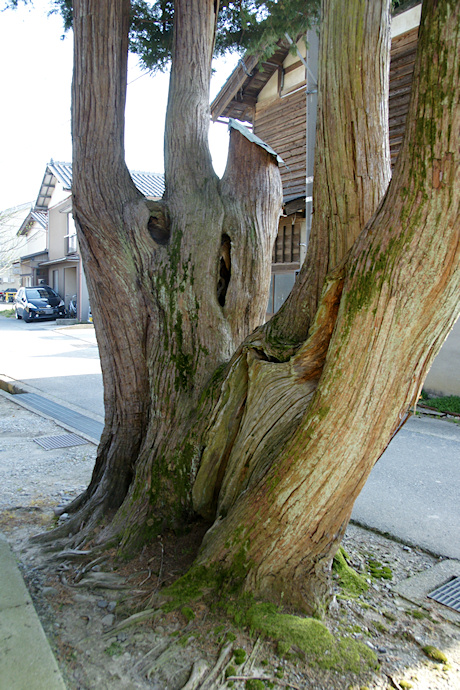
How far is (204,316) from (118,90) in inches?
71.3

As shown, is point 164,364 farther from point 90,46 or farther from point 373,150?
point 90,46

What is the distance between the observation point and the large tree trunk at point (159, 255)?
3.57 m

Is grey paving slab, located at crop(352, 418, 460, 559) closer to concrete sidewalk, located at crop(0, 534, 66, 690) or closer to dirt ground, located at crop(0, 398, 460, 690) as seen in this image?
dirt ground, located at crop(0, 398, 460, 690)

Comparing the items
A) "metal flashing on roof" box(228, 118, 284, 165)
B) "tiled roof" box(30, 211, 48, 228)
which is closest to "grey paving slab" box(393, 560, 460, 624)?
"metal flashing on roof" box(228, 118, 284, 165)

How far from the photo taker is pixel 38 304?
28.8 metres

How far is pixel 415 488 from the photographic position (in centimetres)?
536

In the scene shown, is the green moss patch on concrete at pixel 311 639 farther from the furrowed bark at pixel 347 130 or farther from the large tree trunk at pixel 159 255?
the furrowed bark at pixel 347 130

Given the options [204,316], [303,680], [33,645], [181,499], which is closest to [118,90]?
[204,316]

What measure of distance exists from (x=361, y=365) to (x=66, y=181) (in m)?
29.4

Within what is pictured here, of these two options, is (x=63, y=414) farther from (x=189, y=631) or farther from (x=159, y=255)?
(x=189, y=631)

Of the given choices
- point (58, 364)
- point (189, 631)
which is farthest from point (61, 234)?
point (189, 631)

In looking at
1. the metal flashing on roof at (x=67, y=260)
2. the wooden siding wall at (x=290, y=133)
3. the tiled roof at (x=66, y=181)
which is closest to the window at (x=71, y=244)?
the metal flashing on roof at (x=67, y=260)

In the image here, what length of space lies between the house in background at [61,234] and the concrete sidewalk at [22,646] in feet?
82.5

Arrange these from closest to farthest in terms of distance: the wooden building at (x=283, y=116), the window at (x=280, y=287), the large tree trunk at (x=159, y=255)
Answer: the large tree trunk at (x=159, y=255) → the wooden building at (x=283, y=116) → the window at (x=280, y=287)
